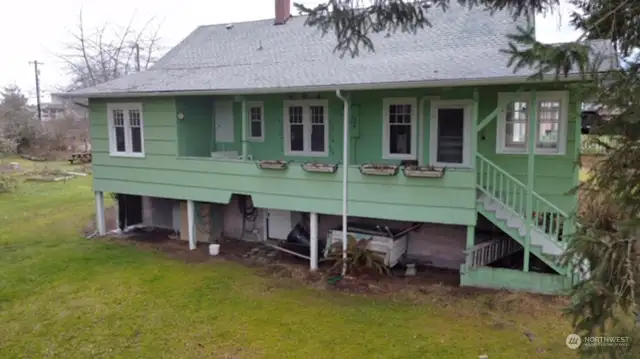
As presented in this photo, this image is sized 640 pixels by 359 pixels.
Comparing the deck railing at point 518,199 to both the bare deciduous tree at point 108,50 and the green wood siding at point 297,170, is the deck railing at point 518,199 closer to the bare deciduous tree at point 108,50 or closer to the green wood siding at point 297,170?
the green wood siding at point 297,170

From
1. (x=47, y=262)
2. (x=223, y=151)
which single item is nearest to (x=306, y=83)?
(x=223, y=151)

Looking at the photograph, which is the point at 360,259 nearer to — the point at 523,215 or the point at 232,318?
the point at 232,318

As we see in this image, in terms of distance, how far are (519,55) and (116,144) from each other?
1068 cm

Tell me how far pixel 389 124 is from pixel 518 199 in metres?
3.04

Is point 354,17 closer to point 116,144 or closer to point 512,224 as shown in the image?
point 512,224

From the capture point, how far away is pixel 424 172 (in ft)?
27.2

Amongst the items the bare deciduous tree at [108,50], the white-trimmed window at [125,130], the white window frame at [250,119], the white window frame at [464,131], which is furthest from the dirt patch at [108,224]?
the bare deciduous tree at [108,50]

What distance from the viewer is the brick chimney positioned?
1442 centimetres

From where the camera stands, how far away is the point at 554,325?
6883 mm

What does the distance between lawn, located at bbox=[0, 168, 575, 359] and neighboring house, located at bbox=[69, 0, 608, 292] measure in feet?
3.58

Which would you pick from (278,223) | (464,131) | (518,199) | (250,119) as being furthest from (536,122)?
(250,119)

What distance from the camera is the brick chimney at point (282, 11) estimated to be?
1442 centimetres

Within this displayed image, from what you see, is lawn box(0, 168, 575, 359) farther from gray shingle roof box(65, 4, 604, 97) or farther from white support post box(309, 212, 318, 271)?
gray shingle roof box(65, 4, 604, 97)

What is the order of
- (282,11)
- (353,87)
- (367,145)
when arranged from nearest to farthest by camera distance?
(353,87)
(367,145)
(282,11)
